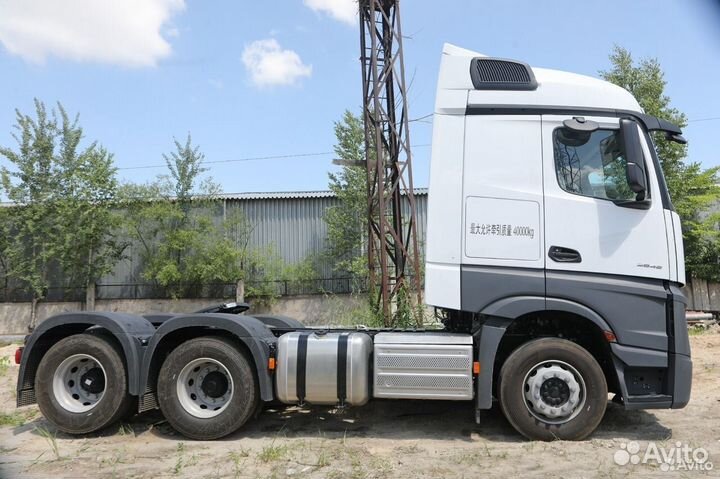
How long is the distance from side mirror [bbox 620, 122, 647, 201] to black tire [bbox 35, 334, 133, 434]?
5.69 meters

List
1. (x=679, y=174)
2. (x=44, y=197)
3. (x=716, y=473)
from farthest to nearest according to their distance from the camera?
(x=44, y=197)
(x=679, y=174)
(x=716, y=473)

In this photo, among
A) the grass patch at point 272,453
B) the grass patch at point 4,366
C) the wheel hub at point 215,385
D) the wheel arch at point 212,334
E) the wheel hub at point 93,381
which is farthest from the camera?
the grass patch at point 4,366

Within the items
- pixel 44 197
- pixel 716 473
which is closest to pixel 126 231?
pixel 44 197

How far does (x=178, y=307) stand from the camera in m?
21.2

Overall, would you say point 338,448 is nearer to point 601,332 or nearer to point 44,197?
point 601,332

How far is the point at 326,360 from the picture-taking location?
5.57 metres

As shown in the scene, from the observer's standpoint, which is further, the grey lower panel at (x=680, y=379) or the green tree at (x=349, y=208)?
the green tree at (x=349, y=208)

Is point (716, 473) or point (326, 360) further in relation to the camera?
point (326, 360)

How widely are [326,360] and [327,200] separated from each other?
54.9 ft

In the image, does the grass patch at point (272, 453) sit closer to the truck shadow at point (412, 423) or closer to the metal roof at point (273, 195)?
the truck shadow at point (412, 423)

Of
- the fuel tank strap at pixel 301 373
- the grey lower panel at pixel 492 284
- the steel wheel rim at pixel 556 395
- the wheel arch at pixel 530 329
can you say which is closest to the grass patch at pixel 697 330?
the wheel arch at pixel 530 329

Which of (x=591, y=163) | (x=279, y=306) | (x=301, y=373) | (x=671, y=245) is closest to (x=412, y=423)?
(x=301, y=373)

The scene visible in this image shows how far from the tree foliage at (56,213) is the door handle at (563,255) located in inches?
779

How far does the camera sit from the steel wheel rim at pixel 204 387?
5.58 metres
